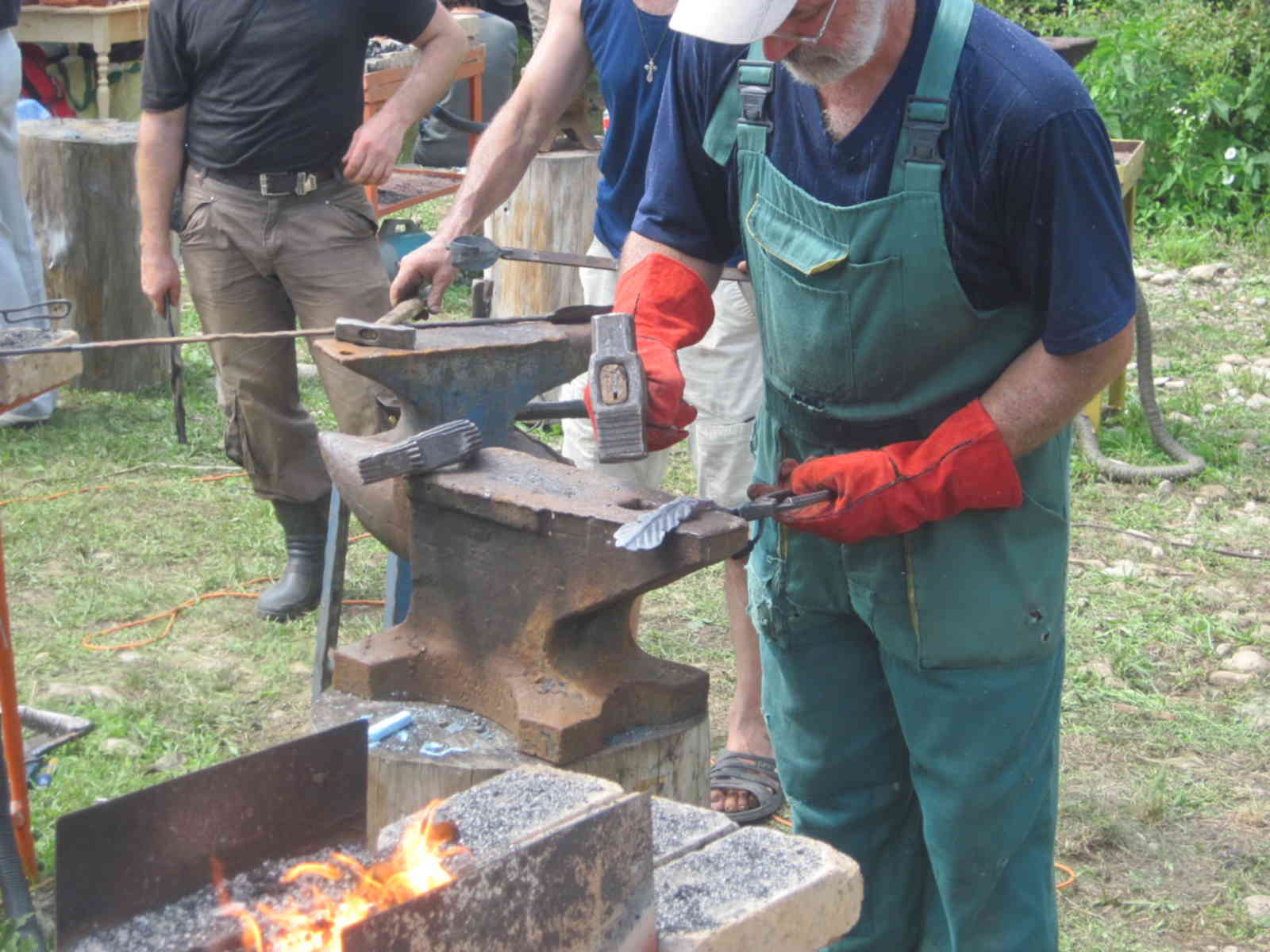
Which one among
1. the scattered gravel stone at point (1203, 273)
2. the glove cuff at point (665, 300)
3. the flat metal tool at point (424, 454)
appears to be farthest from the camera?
the scattered gravel stone at point (1203, 273)

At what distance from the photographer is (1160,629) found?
4.76 m

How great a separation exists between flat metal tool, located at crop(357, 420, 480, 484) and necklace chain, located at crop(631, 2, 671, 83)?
1.43m

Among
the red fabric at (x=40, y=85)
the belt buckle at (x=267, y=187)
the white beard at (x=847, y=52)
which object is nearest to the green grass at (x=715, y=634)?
the belt buckle at (x=267, y=187)

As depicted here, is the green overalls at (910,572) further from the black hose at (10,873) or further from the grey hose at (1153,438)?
the grey hose at (1153,438)

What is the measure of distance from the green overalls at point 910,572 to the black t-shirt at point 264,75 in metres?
2.26

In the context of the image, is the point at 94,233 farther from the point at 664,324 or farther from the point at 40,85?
the point at 664,324

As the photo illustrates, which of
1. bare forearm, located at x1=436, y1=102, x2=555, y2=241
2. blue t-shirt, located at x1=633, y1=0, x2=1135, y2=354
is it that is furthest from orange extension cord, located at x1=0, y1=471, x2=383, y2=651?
blue t-shirt, located at x1=633, y1=0, x2=1135, y2=354

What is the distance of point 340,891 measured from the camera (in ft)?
6.88

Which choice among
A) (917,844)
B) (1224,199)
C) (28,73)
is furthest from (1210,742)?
(28,73)

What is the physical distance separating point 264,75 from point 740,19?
2673 mm

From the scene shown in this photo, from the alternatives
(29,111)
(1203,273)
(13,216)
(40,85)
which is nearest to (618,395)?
(13,216)

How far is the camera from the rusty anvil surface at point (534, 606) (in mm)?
2326

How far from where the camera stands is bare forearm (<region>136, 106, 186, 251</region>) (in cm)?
464

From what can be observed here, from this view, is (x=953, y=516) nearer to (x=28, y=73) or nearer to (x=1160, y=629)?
(x=1160, y=629)
